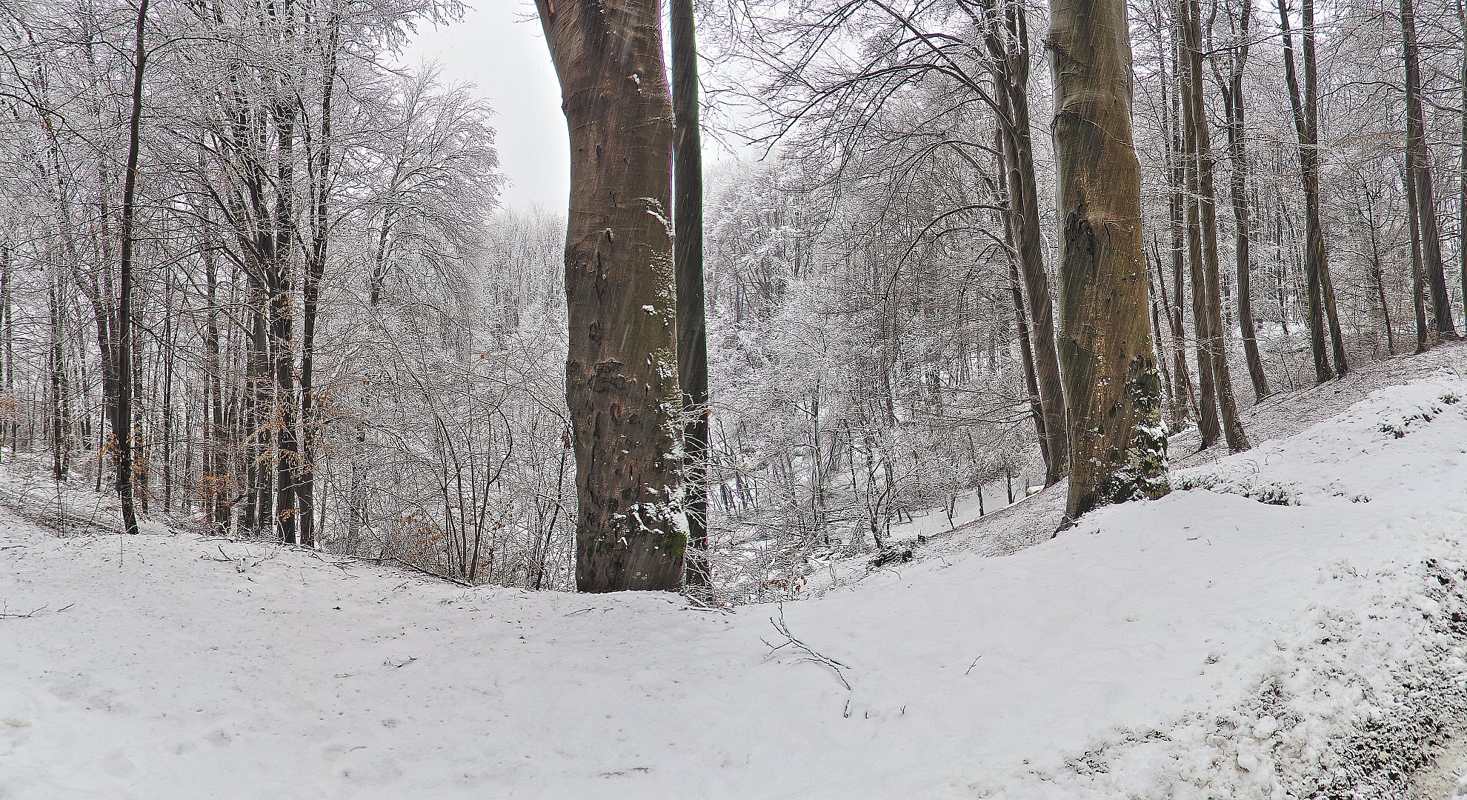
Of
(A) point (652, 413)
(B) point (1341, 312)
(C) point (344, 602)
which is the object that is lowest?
(C) point (344, 602)

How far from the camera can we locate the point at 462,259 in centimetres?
1232

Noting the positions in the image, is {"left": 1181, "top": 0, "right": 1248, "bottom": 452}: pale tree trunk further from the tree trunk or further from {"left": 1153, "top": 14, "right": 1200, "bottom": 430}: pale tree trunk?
the tree trunk

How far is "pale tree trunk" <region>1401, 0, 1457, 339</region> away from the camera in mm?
10523

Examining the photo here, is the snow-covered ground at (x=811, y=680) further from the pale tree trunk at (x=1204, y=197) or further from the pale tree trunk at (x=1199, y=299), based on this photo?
the pale tree trunk at (x=1199, y=299)

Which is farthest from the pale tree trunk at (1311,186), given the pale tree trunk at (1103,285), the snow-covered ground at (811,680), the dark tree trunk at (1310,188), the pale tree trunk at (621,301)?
the pale tree trunk at (621,301)

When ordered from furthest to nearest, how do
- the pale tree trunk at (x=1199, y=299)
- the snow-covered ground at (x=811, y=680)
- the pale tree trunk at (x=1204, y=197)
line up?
the pale tree trunk at (x=1199, y=299)
the pale tree trunk at (x=1204, y=197)
the snow-covered ground at (x=811, y=680)

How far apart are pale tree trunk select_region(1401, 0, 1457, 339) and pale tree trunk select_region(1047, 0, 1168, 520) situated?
10.8 metres

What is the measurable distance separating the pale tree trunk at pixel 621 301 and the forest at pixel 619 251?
Answer: 2cm

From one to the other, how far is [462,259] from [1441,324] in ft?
58.8

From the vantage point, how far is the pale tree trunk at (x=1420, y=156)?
1052 cm

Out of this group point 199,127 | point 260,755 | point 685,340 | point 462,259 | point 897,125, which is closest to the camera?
point 260,755

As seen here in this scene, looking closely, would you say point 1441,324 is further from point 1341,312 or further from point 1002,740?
point 1002,740

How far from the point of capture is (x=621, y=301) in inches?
122

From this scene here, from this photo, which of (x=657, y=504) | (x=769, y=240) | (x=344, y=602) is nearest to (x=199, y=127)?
(x=344, y=602)
